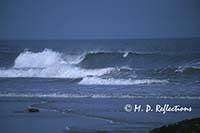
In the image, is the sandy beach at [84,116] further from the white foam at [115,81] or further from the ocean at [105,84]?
the white foam at [115,81]

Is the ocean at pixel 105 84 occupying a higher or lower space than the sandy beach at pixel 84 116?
higher

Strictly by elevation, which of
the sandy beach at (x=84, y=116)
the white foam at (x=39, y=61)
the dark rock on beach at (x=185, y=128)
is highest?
the white foam at (x=39, y=61)

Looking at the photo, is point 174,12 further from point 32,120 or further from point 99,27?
point 32,120

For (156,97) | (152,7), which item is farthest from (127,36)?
(156,97)

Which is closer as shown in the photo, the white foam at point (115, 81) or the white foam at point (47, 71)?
the white foam at point (115, 81)

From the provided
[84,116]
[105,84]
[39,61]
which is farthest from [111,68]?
[84,116]

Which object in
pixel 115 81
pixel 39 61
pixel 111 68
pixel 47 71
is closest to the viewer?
pixel 115 81

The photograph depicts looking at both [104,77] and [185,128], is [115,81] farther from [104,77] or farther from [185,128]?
[185,128]

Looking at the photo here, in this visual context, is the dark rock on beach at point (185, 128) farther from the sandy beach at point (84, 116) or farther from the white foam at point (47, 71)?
the white foam at point (47, 71)

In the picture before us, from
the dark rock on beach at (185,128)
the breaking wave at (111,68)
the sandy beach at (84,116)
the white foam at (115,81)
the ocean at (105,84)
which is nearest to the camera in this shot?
the dark rock on beach at (185,128)

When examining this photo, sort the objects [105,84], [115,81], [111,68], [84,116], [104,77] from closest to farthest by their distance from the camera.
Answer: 1. [84,116]
2. [105,84]
3. [115,81]
4. [104,77]
5. [111,68]

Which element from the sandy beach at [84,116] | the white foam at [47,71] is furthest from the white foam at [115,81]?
the sandy beach at [84,116]

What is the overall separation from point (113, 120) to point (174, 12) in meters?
32.8

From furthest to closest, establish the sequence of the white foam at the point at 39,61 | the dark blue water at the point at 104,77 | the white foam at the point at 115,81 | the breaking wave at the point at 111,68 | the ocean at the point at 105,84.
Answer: the white foam at the point at 39,61 < the breaking wave at the point at 111,68 < the white foam at the point at 115,81 < the dark blue water at the point at 104,77 < the ocean at the point at 105,84
